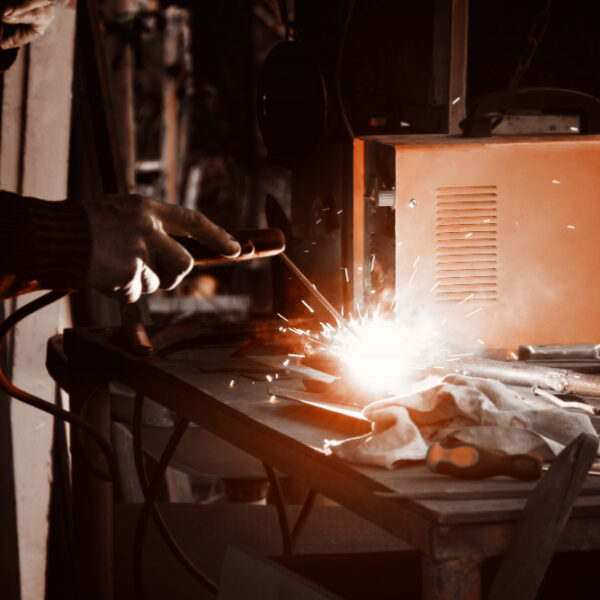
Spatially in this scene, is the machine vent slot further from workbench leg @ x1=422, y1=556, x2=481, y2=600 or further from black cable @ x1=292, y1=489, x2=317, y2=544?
workbench leg @ x1=422, y1=556, x2=481, y2=600

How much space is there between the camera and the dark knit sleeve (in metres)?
1.08

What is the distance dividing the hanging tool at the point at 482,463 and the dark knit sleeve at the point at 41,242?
62 cm

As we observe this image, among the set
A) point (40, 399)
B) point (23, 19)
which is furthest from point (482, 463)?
point (23, 19)

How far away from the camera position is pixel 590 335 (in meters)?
1.49

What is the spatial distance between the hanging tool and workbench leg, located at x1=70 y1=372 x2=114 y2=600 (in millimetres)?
947

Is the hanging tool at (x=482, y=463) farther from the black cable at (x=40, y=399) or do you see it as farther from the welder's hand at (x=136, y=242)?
the black cable at (x=40, y=399)

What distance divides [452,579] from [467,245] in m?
0.96

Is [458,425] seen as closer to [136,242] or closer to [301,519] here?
[136,242]

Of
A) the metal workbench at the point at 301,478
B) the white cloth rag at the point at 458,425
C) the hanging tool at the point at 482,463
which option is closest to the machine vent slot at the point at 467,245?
the metal workbench at the point at 301,478

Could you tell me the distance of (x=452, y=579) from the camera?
60 centimetres

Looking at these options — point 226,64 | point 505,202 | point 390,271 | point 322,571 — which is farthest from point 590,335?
point 226,64

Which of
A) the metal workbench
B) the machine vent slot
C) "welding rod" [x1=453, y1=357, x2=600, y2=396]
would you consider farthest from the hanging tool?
the machine vent slot

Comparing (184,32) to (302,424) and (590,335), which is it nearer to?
(590,335)

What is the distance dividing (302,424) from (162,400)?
367 mm
